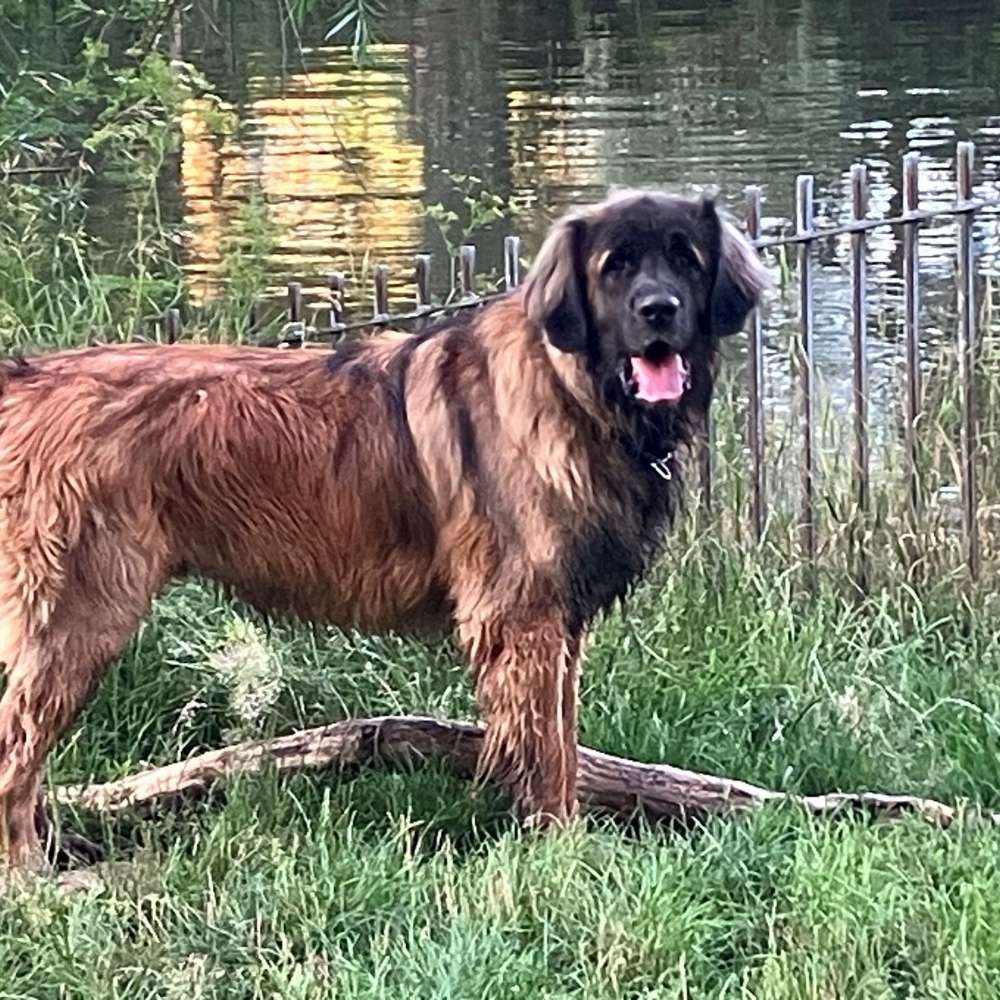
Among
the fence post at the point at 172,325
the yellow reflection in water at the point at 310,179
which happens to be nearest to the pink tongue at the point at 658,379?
the fence post at the point at 172,325

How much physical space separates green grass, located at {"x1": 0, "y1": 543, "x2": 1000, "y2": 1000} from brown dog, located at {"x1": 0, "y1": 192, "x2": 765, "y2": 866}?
16.7 inches

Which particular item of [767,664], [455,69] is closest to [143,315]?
[767,664]

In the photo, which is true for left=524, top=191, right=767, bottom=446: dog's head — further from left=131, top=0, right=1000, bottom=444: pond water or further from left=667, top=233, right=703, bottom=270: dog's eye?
left=131, top=0, right=1000, bottom=444: pond water

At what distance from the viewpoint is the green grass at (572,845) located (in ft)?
12.6

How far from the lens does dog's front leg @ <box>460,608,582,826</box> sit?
186 inches

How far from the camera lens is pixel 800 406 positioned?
6.84 m

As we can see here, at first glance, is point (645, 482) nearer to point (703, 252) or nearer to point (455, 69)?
point (703, 252)

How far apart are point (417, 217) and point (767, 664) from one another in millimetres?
7706

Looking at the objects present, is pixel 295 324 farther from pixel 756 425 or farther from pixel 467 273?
pixel 756 425

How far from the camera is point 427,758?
5.01 m

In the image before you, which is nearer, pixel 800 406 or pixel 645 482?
pixel 645 482

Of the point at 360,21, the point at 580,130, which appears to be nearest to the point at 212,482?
the point at 360,21

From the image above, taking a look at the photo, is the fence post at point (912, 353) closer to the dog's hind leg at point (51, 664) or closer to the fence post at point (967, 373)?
the fence post at point (967, 373)

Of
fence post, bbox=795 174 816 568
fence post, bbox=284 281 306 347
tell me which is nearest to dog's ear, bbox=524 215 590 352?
fence post, bbox=284 281 306 347
